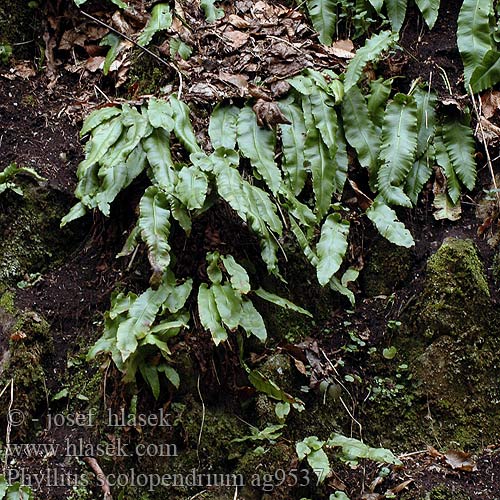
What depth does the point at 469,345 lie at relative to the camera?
4086 mm

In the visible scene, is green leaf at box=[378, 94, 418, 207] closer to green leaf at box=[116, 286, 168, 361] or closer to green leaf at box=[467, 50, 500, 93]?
green leaf at box=[467, 50, 500, 93]

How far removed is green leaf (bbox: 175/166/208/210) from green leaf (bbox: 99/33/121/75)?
1594 millimetres

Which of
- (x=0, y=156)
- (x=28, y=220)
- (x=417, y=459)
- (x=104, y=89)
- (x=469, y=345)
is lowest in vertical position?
(x=417, y=459)

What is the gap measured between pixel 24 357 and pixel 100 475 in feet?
2.66

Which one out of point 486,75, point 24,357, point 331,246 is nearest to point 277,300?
point 331,246

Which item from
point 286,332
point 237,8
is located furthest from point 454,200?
point 237,8

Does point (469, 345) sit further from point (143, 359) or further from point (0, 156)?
point (0, 156)

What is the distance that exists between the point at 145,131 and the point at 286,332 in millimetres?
1535

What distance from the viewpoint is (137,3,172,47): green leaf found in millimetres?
4984

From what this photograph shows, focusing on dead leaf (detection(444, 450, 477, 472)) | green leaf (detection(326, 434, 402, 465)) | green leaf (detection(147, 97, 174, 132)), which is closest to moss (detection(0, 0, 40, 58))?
green leaf (detection(147, 97, 174, 132))

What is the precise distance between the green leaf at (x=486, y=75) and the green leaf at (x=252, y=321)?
216cm

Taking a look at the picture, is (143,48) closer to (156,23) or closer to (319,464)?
(156,23)

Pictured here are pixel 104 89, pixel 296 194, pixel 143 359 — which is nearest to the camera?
pixel 143 359

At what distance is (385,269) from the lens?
4.48 meters
